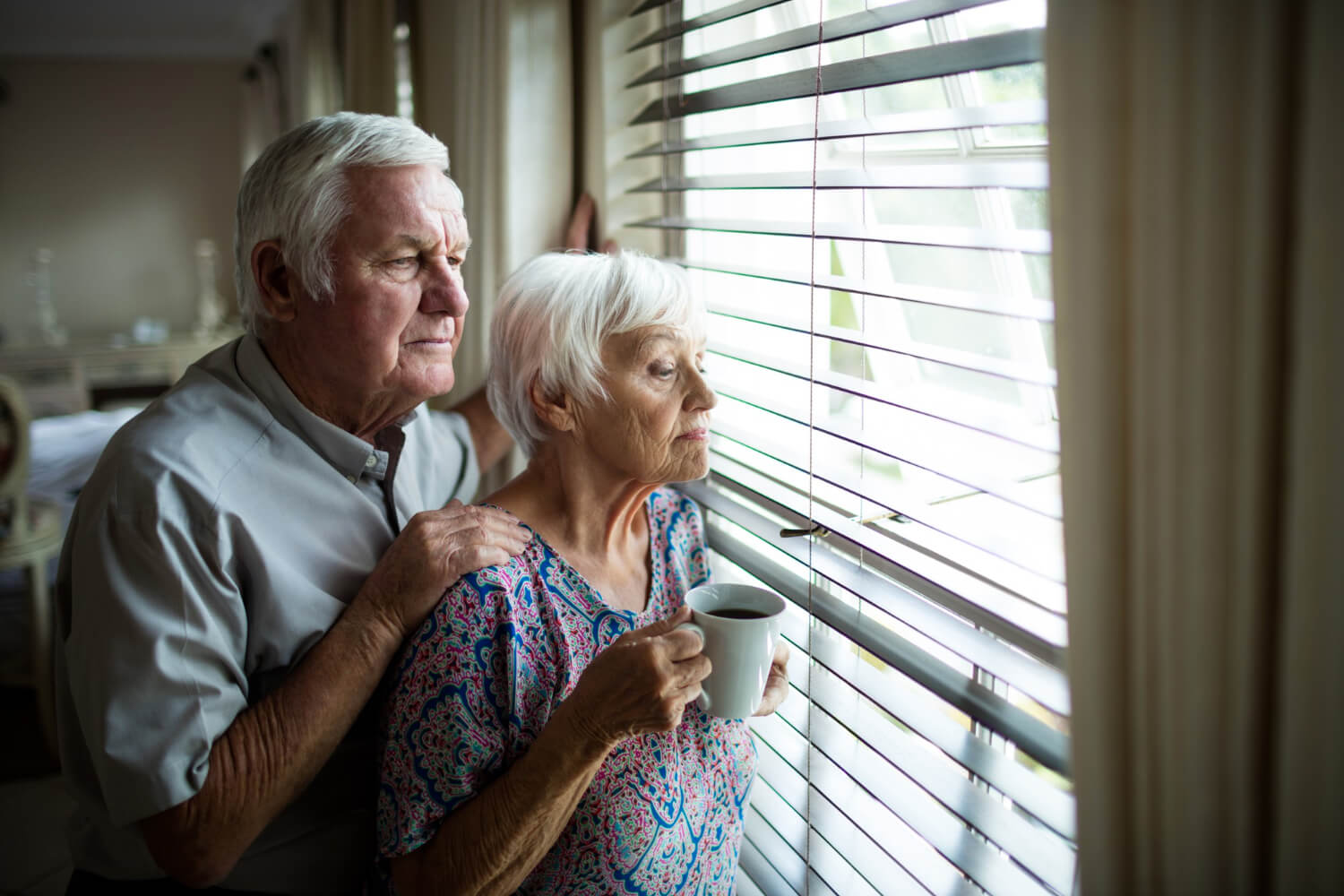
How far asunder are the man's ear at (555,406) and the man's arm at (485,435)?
0.61 metres

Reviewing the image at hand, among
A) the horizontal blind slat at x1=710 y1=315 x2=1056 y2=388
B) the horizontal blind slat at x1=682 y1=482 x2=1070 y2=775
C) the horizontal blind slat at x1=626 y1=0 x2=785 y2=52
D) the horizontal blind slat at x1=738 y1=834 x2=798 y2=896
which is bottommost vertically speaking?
the horizontal blind slat at x1=738 y1=834 x2=798 y2=896

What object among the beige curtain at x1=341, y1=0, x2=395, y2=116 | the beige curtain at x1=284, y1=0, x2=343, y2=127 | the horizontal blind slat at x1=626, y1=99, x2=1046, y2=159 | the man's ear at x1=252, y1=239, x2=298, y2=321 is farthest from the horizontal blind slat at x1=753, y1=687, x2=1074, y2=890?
the beige curtain at x1=284, y1=0, x2=343, y2=127

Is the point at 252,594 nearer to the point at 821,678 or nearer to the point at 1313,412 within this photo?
the point at 821,678

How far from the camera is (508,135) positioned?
172 centimetres

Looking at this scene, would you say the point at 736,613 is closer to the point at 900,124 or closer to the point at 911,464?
the point at 911,464

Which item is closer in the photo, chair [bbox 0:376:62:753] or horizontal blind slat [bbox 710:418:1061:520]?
horizontal blind slat [bbox 710:418:1061:520]

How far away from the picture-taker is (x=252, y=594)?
3.96 ft

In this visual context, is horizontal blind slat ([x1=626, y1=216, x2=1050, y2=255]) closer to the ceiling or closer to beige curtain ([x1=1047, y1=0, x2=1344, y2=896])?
beige curtain ([x1=1047, y1=0, x2=1344, y2=896])

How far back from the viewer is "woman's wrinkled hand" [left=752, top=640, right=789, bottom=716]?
48.3 inches

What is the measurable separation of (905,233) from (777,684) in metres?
0.65

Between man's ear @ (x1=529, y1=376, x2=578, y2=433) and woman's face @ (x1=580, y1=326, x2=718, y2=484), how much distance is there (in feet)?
0.05

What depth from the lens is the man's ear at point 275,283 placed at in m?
1.30

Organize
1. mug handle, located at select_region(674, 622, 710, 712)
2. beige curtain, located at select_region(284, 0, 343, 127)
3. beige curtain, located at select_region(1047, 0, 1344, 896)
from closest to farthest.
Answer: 1. beige curtain, located at select_region(1047, 0, 1344, 896)
2. mug handle, located at select_region(674, 622, 710, 712)
3. beige curtain, located at select_region(284, 0, 343, 127)

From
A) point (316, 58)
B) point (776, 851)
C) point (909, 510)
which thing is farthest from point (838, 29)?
point (316, 58)
